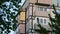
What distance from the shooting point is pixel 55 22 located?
570cm

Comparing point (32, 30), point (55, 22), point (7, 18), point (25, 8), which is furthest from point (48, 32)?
point (25, 8)

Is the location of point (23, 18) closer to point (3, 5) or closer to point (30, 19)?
point (30, 19)

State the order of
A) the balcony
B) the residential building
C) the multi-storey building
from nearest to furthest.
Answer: the multi-storey building
the balcony
the residential building

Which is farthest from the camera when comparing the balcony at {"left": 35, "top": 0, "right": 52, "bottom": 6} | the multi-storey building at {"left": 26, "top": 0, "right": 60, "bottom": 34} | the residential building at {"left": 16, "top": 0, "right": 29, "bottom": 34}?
the residential building at {"left": 16, "top": 0, "right": 29, "bottom": 34}

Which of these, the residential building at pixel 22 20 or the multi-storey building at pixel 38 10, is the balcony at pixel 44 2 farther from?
the residential building at pixel 22 20

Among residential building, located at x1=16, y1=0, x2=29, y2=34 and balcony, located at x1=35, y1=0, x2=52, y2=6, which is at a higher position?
balcony, located at x1=35, y1=0, x2=52, y2=6

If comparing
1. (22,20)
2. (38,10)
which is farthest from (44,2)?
(22,20)

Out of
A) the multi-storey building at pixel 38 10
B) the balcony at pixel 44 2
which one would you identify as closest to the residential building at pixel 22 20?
the multi-storey building at pixel 38 10

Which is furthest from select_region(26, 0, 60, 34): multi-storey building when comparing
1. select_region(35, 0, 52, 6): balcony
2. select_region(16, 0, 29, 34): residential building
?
select_region(16, 0, 29, 34): residential building

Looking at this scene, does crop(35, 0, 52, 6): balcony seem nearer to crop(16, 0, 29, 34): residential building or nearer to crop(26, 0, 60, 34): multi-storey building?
crop(26, 0, 60, 34): multi-storey building

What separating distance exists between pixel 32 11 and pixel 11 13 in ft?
9.68

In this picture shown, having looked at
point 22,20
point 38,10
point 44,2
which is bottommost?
point 22,20

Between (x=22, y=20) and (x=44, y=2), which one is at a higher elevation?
(x=44, y=2)

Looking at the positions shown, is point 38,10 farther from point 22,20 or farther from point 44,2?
point 22,20
